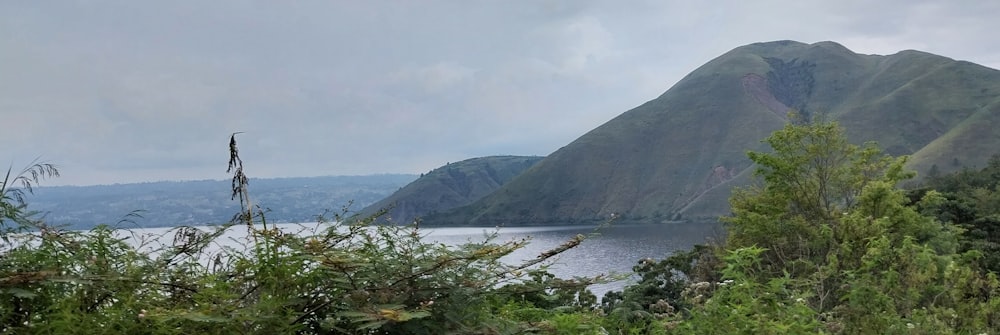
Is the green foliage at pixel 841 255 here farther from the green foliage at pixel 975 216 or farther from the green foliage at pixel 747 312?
the green foliage at pixel 975 216

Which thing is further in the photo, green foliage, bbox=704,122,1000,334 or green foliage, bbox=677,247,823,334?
green foliage, bbox=704,122,1000,334

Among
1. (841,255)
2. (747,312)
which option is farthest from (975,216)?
(747,312)

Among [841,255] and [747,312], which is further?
[841,255]

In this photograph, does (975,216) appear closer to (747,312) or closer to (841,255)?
(841,255)

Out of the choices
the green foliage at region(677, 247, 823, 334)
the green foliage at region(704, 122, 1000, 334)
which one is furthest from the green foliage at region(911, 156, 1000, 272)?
the green foliage at region(677, 247, 823, 334)

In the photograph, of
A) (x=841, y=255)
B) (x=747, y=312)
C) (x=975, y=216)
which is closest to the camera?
(x=747, y=312)

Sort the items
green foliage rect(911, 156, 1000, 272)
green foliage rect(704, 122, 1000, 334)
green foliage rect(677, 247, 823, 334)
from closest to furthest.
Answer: green foliage rect(677, 247, 823, 334) < green foliage rect(704, 122, 1000, 334) < green foliage rect(911, 156, 1000, 272)

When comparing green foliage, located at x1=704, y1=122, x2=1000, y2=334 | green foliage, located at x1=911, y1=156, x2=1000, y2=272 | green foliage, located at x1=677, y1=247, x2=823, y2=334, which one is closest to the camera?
green foliage, located at x1=677, y1=247, x2=823, y2=334

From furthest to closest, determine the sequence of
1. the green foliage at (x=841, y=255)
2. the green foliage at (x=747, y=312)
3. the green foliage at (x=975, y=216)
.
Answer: the green foliage at (x=975, y=216) → the green foliage at (x=841, y=255) → the green foliage at (x=747, y=312)

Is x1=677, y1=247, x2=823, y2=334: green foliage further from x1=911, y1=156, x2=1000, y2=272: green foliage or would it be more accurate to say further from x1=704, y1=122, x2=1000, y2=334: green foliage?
x1=911, y1=156, x2=1000, y2=272: green foliage

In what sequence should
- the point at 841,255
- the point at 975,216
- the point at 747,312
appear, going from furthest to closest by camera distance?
the point at 975,216 → the point at 841,255 → the point at 747,312

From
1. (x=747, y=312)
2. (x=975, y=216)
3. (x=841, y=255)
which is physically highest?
(x=747, y=312)

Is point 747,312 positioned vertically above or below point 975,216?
above

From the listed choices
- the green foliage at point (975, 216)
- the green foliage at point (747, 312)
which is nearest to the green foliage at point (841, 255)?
the green foliage at point (747, 312)
